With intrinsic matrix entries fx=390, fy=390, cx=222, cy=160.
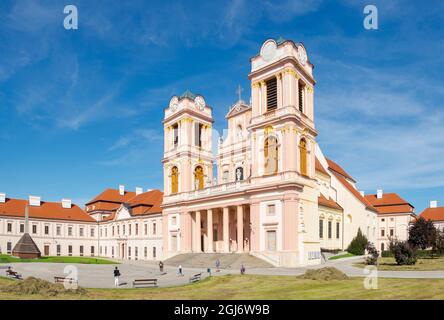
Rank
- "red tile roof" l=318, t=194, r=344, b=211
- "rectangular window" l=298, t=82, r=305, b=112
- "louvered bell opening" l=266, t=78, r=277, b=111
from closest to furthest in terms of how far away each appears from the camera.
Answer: "louvered bell opening" l=266, t=78, r=277, b=111
"rectangular window" l=298, t=82, r=305, b=112
"red tile roof" l=318, t=194, r=344, b=211

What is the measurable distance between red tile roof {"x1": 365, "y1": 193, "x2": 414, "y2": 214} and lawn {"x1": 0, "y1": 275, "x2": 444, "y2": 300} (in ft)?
206

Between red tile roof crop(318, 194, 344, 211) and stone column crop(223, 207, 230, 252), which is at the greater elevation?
red tile roof crop(318, 194, 344, 211)

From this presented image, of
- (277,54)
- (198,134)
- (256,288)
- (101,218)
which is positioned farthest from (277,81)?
(101,218)

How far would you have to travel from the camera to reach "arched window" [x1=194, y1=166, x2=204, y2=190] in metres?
57.8

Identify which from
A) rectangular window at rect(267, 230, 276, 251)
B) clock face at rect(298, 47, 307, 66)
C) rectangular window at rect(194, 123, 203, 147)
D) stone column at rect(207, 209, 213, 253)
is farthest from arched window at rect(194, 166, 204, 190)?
clock face at rect(298, 47, 307, 66)

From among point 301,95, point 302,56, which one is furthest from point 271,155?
point 302,56

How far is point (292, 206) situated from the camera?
40031 mm

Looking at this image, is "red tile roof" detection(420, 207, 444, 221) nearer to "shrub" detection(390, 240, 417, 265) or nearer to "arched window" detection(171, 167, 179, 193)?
"shrub" detection(390, 240, 417, 265)

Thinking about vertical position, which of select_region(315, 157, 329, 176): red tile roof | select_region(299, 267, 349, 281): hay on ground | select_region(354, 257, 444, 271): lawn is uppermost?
select_region(315, 157, 329, 176): red tile roof

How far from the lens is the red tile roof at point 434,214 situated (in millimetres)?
87938

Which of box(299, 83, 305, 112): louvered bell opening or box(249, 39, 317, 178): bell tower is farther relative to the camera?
box(299, 83, 305, 112): louvered bell opening

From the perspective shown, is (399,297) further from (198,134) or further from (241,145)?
(198,134)
